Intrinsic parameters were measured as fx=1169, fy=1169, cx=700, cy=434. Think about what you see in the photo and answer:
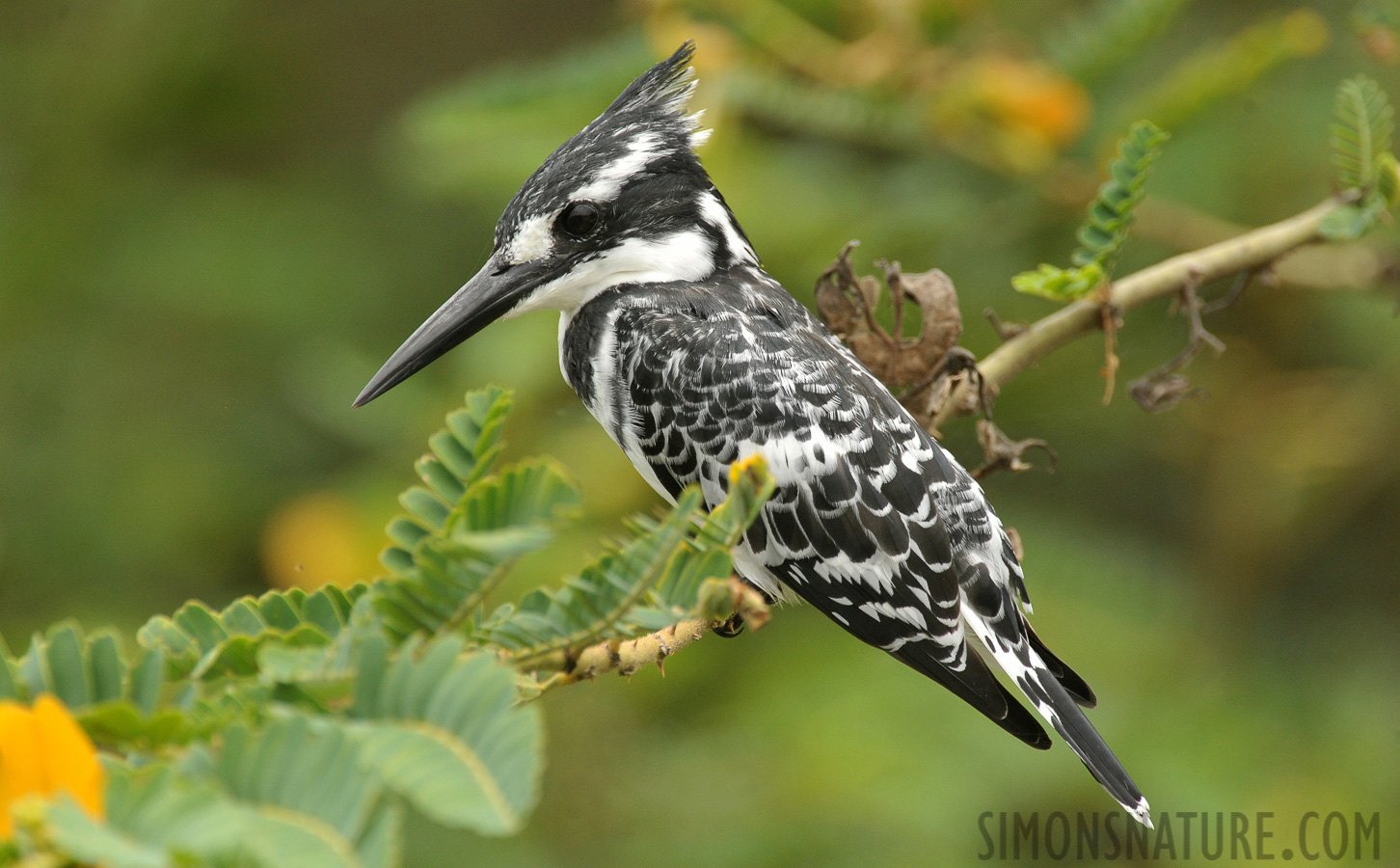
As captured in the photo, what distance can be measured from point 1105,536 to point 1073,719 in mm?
1704

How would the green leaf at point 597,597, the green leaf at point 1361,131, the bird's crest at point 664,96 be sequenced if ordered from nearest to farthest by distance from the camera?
the green leaf at point 597,597
the green leaf at point 1361,131
the bird's crest at point 664,96

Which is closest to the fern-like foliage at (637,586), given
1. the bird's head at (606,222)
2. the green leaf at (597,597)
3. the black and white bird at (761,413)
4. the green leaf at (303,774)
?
the green leaf at (597,597)

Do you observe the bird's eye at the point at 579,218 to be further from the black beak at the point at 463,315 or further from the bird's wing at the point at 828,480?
the bird's wing at the point at 828,480

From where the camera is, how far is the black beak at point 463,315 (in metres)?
2.19

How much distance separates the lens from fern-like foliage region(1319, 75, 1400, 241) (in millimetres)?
2020

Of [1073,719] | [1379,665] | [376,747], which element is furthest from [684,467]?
[1379,665]

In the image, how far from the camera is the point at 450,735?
2.93 feet

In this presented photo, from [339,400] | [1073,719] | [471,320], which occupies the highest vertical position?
[339,400]

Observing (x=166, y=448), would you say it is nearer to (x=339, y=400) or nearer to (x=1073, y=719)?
(x=339, y=400)

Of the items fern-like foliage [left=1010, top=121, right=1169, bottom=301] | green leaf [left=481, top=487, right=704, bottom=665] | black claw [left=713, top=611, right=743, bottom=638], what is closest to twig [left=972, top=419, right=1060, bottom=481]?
fern-like foliage [left=1010, top=121, right=1169, bottom=301]

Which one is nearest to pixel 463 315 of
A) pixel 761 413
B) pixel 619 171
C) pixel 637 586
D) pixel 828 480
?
pixel 619 171

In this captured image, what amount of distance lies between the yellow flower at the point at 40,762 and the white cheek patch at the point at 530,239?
160 centimetres

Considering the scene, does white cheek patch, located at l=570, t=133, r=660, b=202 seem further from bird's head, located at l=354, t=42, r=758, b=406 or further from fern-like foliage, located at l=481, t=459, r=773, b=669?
fern-like foliage, located at l=481, t=459, r=773, b=669

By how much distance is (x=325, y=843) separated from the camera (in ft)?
2.62
